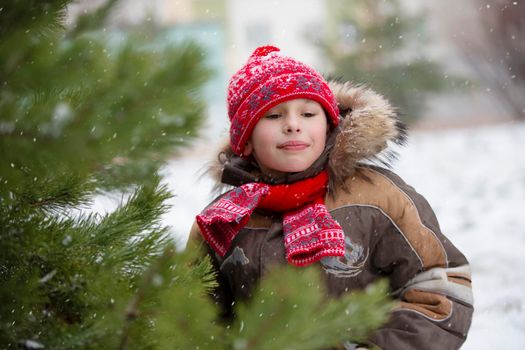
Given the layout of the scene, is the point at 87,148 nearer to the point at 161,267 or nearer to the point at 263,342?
the point at 161,267

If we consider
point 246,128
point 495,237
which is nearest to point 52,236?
point 246,128

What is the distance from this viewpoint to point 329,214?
2244mm

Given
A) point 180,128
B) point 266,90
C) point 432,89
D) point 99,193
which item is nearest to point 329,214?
point 266,90

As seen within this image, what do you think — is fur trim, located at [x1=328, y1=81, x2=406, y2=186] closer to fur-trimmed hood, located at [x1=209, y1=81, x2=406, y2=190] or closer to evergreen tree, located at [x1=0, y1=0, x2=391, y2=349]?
fur-trimmed hood, located at [x1=209, y1=81, x2=406, y2=190]

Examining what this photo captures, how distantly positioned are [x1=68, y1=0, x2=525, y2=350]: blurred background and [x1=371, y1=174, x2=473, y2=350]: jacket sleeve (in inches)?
13.6

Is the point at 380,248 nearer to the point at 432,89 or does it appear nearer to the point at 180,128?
the point at 180,128

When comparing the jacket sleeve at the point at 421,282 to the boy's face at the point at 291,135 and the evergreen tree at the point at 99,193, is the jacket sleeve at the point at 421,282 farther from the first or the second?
the evergreen tree at the point at 99,193

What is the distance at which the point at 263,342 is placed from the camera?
104cm

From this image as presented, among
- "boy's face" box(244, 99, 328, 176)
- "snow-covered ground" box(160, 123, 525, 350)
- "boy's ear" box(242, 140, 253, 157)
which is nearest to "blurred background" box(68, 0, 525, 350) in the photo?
"snow-covered ground" box(160, 123, 525, 350)

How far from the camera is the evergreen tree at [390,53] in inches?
595

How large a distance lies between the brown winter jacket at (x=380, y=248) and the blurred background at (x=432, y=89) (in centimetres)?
22

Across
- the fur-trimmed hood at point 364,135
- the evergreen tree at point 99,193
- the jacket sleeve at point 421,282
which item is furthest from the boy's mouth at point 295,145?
the evergreen tree at point 99,193

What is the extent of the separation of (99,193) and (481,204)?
21.6 feet

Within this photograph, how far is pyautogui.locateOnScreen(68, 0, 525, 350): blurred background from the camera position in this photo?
3488mm
